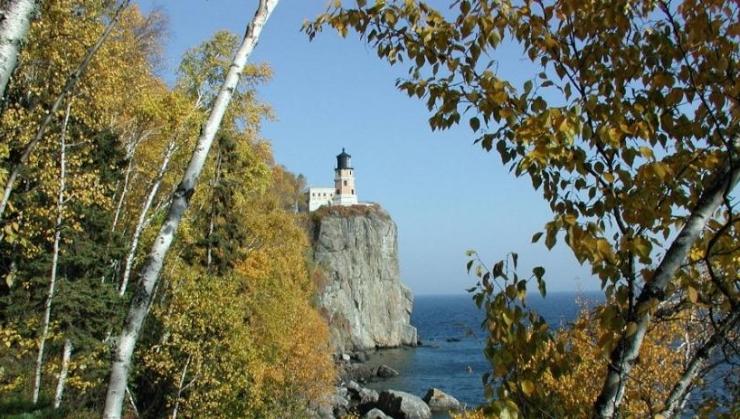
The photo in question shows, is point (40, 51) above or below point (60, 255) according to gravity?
above

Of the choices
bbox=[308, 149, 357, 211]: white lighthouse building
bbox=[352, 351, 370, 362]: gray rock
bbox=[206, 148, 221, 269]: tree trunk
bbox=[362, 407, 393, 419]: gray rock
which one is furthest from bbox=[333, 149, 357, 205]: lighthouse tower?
bbox=[206, 148, 221, 269]: tree trunk

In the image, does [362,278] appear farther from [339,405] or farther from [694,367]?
[694,367]

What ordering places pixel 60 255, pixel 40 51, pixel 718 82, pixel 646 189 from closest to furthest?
pixel 646 189 → pixel 718 82 → pixel 40 51 → pixel 60 255

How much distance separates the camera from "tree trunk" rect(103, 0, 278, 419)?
4.10m

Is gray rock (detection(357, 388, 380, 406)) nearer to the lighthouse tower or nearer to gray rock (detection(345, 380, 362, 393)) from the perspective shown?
gray rock (detection(345, 380, 362, 393))

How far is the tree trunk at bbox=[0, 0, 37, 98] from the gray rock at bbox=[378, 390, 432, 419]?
113ft

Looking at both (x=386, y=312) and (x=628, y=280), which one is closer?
(x=628, y=280)

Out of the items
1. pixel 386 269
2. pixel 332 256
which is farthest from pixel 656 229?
pixel 386 269

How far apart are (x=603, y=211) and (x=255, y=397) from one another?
19201 millimetres

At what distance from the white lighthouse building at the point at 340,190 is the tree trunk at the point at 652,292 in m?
95.0

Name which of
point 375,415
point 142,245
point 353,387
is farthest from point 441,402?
point 142,245

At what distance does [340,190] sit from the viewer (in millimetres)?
99500

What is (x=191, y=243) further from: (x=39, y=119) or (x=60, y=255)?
(x=39, y=119)

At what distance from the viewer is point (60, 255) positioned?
17453mm
